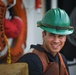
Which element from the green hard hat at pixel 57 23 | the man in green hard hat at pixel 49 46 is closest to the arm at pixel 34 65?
the man in green hard hat at pixel 49 46

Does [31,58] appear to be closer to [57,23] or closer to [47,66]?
[47,66]

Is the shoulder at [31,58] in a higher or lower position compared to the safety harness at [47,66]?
higher

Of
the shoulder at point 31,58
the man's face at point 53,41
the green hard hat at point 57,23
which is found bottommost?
the shoulder at point 31,58

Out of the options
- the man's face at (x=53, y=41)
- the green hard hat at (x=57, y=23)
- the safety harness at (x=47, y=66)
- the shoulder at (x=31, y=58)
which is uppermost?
the green hard hat at (x=57, y=23)

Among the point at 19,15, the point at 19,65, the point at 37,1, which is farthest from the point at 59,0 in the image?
the point at 19,65

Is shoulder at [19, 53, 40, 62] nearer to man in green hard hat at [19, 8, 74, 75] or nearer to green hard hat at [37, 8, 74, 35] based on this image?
man in green hard hat at [19, 8, 74, 75]

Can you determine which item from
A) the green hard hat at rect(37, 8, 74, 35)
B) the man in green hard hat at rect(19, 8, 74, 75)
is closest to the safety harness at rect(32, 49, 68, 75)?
the man in green hard hat at rect(19, 8, 74, 75)

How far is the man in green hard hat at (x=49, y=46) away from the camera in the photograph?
3.19 feet

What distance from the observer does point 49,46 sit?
→ 1.04 meters

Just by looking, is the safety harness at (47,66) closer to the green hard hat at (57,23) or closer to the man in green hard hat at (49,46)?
the man in green hard hat at (49,46)

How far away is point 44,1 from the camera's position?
8.38ft

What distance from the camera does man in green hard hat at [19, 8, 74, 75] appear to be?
3.19 ft

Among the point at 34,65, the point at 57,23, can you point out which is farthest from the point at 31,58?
the point at 57,23

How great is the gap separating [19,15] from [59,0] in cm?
74
